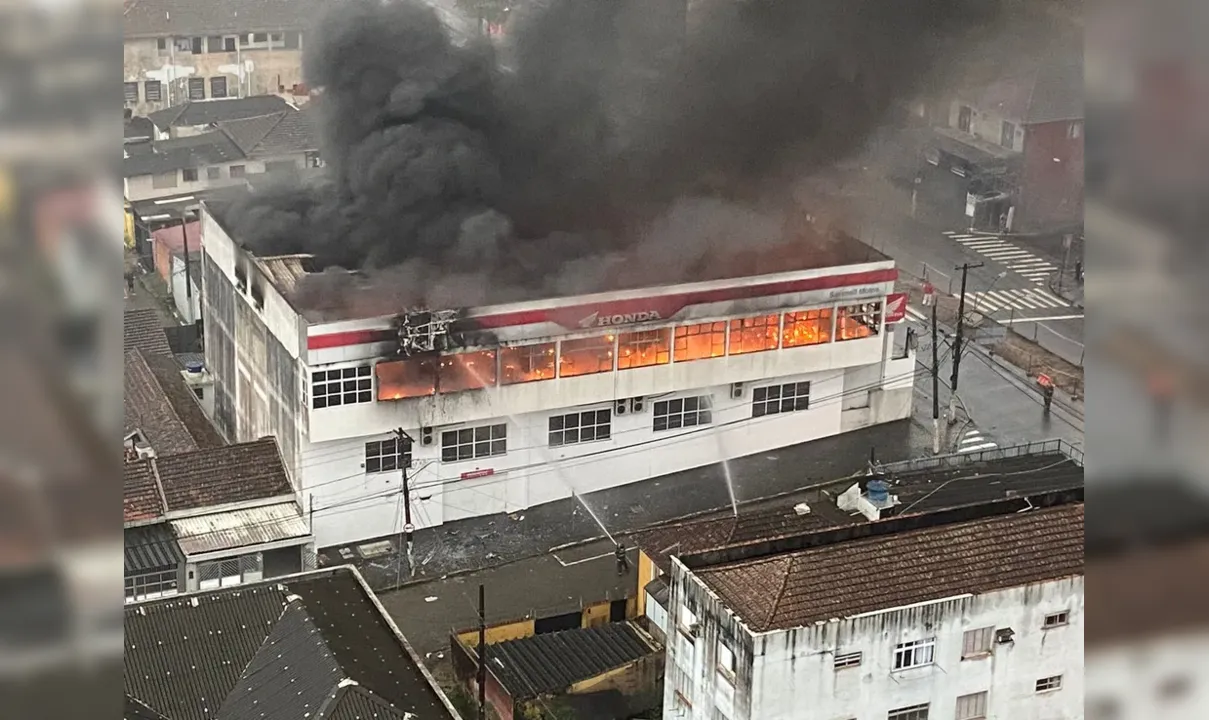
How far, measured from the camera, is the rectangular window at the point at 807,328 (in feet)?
19.2

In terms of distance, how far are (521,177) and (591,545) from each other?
1.80 meters

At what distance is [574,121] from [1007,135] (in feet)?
8.86

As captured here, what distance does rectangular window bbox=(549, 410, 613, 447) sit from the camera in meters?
5.52

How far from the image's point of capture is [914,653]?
3320 mm

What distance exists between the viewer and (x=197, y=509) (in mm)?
4805

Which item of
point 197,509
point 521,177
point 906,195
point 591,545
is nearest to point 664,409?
point 591,545

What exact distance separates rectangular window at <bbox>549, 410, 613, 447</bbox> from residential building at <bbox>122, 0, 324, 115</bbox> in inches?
129

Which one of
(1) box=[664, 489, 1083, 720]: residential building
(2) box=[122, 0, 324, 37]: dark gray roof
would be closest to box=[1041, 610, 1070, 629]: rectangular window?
(1) box=[664, 489, 1083, 720]: residential building

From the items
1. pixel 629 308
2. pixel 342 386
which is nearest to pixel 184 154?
pixel 342 386

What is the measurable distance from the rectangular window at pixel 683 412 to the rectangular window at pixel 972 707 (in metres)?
2.42

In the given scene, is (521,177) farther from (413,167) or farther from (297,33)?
(297,33)

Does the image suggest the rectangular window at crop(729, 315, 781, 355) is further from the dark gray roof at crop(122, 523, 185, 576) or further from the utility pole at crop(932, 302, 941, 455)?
the dark gray roof at crop(122, 523, 185, 576)

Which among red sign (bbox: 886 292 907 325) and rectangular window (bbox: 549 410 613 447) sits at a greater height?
red sign (bbox: 886 292 907 325)

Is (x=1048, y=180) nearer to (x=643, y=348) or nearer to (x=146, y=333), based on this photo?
(x=643, y=348)
